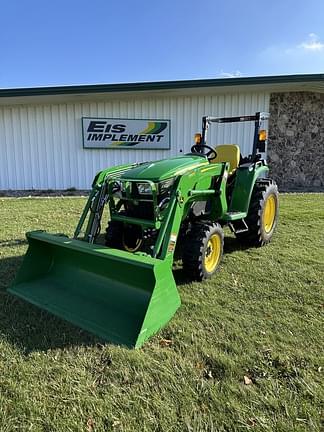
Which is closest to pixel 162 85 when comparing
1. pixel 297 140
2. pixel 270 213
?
pixel 297 140

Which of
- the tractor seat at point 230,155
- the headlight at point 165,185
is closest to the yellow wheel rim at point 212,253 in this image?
the headlight at point 165,185

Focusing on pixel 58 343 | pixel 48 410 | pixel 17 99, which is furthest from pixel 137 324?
pixel 17 99

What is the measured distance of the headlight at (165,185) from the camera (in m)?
3.26

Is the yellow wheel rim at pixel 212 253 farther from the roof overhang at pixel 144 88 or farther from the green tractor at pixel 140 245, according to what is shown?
the roof overhang at pixel 144 88

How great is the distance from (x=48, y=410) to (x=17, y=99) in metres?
9.37

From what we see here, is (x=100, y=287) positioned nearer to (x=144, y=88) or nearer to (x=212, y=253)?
(x=212, y=253)

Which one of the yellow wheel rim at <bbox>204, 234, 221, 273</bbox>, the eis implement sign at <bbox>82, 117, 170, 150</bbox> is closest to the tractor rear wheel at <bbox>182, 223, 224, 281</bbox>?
the yellow wheel rim at <bbox>204, 234, 221, 273</bbox>

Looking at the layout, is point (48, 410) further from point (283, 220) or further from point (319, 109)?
point (319, 109)

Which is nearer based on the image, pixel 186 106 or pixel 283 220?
pixel 283 220

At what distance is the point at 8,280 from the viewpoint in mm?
3344

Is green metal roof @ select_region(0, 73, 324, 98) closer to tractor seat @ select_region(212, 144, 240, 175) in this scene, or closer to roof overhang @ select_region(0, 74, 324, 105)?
roof overhang @ select_region(0, 74, 324, 105)

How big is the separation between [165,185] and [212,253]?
93 centimetres

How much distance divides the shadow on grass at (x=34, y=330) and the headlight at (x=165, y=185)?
154 centimetres

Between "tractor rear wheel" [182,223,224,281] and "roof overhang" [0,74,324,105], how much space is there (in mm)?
6801
